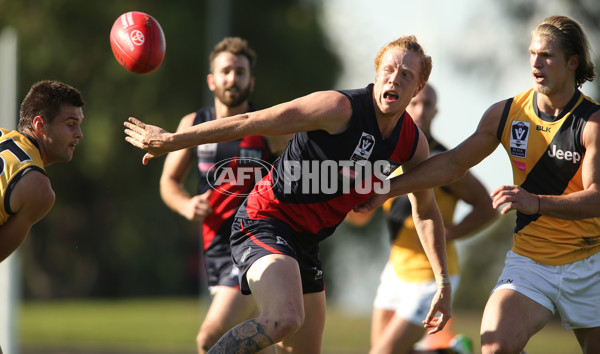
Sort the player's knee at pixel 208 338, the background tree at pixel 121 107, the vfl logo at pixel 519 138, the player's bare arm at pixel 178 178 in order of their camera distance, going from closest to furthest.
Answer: the vfl logo at pixel 519 138, the player's knee at pixel 208 338, the player's bare arm at pixel 178 178, the background tree at pixel 121 107

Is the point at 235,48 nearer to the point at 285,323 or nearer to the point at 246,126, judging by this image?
the point at 246,126

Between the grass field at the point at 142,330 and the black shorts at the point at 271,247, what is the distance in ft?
27.7

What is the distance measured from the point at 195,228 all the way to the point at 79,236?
380cm

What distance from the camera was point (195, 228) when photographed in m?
25.6

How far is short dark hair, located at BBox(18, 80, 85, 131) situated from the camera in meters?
5.17

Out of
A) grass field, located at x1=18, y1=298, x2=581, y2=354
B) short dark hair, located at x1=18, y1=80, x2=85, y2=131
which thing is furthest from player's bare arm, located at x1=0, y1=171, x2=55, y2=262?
grass field, located at x1=18, y1=298, x2=581, y2=354

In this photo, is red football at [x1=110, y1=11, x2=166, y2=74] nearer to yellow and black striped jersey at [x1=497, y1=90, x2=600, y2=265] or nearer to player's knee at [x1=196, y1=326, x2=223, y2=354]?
player's knee at [x1=196, y1=326, x2=223, y2=354]

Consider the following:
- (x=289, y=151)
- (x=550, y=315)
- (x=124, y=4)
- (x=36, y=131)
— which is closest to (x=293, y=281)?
(x=289, y=151)

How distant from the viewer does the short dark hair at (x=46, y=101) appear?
204 inches

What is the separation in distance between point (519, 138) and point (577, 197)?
0.56 metres

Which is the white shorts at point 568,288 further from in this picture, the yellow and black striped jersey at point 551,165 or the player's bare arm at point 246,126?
the player's bare arm at point 246,126

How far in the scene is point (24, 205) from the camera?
4.74 metres

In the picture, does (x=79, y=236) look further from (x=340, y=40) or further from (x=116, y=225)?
(x=340, y=40)

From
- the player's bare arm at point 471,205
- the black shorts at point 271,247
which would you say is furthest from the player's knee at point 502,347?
the player's bare arm at point 471,205
